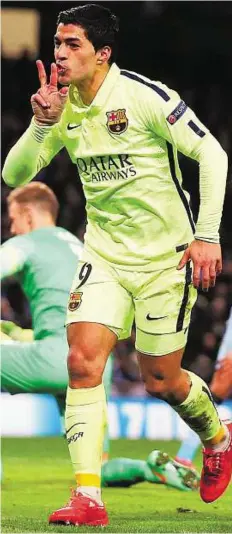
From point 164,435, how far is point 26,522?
6624mm

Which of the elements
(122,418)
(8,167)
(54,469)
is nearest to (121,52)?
(122,418)

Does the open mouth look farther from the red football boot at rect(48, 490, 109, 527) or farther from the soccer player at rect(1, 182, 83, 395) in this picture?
the soccer player at rect(1, 182, 83, 395)

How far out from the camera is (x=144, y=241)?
5.41 metres

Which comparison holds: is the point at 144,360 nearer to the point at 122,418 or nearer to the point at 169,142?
the point at 169,142

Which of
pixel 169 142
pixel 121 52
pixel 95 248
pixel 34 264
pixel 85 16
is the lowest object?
pixel 121 52

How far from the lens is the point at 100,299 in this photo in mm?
5324

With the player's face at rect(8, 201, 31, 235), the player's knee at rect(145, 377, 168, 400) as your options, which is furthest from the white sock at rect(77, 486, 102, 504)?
the player's face at rect(8, 201, 31, 235)

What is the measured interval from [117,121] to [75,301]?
0.76 meters

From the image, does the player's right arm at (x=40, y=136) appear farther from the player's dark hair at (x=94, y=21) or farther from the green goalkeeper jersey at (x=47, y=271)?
the green goalkeeper jersey at (x=47, y=271)

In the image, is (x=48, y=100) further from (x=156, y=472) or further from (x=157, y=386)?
(x=156, y=472)

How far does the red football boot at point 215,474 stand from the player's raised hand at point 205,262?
1060 millimetres

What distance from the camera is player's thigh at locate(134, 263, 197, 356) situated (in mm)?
5422

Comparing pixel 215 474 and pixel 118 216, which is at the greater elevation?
pixel 118 216

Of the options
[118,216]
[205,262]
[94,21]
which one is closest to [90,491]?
[205,262]
